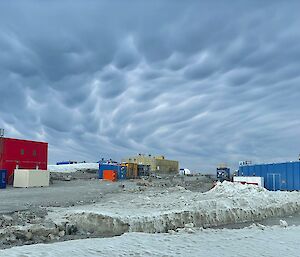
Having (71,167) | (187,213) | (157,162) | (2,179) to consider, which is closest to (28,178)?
(2,179)

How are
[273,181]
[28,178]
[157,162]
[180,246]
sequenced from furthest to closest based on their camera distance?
[157,162], [273,181], [28,178], [180,246]

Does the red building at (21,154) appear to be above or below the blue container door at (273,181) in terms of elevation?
above

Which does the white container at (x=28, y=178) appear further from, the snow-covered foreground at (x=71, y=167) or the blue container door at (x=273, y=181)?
the snow-covered foreground at (x=71, y=167)

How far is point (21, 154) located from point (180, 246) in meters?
36.2

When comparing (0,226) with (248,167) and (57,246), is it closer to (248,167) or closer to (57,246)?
(57,246)

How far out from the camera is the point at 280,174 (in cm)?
3912

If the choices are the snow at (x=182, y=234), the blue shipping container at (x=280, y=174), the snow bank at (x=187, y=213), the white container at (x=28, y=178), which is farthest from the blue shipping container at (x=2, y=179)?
the blue shipping container at (x=280, y=174)

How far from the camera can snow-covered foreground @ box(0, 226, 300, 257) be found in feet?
27.6

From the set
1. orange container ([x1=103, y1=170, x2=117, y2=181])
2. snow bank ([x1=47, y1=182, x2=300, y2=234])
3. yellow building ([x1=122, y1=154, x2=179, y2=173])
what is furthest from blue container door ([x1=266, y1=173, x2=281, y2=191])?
yellow building ([x1=122, y1=154, x2=179, y2=173])

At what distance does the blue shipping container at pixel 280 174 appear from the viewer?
36.5 meters

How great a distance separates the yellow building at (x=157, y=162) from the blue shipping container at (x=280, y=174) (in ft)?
179

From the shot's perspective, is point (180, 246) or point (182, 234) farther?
point (182, 234)

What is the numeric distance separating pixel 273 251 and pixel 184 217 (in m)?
6.07

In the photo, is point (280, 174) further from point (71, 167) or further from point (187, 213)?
point (71, 167)
